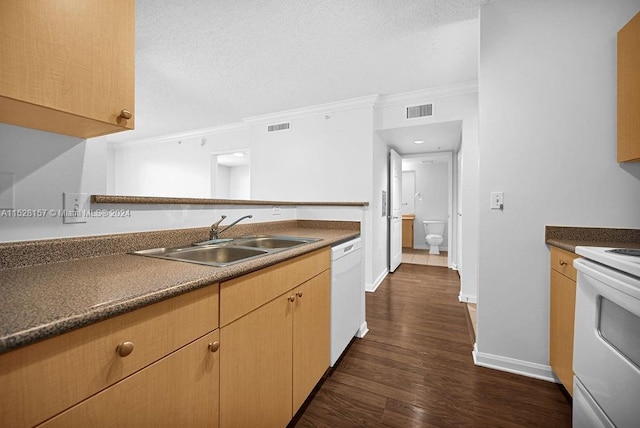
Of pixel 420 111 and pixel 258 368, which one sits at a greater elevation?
pixel 420 111

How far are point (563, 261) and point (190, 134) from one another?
5.73 metres

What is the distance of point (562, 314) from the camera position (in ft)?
4.82

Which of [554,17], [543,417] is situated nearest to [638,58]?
[554,17]

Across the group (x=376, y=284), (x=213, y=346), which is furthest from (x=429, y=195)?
(x=213, y=346)

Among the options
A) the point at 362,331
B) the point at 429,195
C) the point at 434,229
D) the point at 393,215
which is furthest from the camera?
the point at 429,195

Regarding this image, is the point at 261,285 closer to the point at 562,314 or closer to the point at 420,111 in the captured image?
the point at 562,314

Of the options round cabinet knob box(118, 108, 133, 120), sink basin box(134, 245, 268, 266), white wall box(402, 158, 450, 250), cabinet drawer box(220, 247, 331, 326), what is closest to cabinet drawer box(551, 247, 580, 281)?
cabinet drawer box(220, 247, 331, 326)

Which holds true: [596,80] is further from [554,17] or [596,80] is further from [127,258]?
[127,258]

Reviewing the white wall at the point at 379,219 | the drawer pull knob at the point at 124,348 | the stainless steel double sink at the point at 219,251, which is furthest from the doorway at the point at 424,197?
the drawer pull knob at the point at 124,348

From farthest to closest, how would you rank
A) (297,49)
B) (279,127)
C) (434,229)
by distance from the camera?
(434,229), (279,127), (297,49)

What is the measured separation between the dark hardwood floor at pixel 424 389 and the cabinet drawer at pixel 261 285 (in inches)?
29.9

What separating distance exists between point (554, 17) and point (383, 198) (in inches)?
101

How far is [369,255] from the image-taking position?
3426 mm

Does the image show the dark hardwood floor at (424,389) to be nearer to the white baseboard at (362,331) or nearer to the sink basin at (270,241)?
the white baseboard at (362,331)
